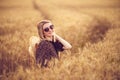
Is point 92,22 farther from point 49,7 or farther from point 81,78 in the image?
point 81,78

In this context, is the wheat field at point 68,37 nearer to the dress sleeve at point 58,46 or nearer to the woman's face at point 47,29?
the dress sleeve at point 58,46

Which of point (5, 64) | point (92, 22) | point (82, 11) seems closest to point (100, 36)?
point (92, 22)

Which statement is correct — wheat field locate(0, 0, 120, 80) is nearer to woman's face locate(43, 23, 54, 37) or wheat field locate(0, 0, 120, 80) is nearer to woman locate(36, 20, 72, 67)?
woman locate(36, 20, 72, 67)

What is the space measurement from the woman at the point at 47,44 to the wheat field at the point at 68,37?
69 mm

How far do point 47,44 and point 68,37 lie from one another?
1.24ft

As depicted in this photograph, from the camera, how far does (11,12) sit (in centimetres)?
332

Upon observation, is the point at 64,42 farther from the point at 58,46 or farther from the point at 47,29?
the point at 47,29

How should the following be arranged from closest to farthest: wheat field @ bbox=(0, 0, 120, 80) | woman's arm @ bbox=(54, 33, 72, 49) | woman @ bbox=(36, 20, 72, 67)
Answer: wheat field @ bbox=(0, 0, 120, 80)
woman @ bbox=(36, 20, 72, 67)
woman's arm @ bbox=(54, 33, 72, 49)

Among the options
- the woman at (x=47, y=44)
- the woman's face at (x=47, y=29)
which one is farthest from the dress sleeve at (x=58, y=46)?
the woman's face at (x=47, y=29)

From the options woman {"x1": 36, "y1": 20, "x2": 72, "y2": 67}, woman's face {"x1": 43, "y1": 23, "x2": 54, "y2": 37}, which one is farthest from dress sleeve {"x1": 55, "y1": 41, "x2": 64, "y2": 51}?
woman's face {"x1": 43, "y1": 23, "x2": 54, "y2": 37}

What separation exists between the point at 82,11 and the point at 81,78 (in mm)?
1235

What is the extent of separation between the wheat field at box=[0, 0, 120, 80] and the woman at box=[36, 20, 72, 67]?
69 millimetres

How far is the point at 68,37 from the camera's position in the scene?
3.13 m

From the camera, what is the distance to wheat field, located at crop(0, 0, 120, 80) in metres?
2.71
